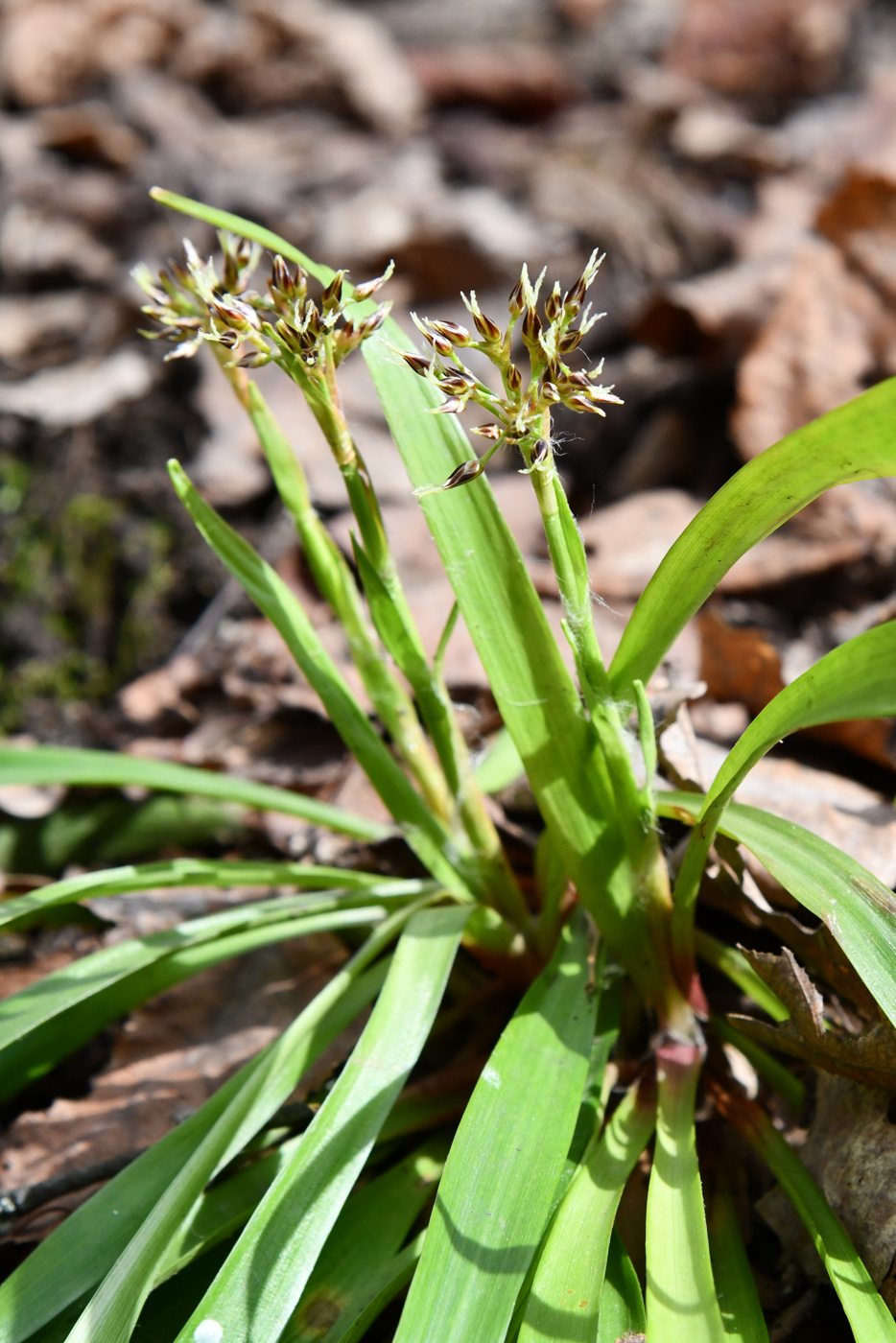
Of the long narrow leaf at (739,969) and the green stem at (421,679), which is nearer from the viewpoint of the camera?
the green stem at (421,679)

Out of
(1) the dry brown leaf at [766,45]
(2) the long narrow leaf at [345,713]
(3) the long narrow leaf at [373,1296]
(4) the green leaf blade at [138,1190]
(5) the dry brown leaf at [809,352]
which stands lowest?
(3) the long narrow leaf at [373,1296]

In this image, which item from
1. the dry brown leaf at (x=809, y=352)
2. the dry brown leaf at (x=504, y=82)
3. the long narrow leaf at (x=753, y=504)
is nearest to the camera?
the long narrow leaf at (x=753, y=504)

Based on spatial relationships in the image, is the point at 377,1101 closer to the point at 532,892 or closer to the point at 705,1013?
the point at 705,1013

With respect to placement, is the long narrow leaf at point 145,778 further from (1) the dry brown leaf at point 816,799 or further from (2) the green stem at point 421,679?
(1) the dry brown leaf at point 816,799

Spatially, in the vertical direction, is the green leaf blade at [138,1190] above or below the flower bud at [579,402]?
below

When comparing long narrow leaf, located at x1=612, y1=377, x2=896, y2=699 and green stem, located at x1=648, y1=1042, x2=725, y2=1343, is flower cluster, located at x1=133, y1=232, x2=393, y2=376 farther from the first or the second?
green stem, located at x1=648, y1=1042, x2=725, y2=1343

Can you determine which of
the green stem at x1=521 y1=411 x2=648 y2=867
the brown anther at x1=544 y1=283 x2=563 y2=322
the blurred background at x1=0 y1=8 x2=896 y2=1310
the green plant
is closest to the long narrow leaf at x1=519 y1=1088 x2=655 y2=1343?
the green plant

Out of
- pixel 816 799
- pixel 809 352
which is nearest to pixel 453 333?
pixel 816 799

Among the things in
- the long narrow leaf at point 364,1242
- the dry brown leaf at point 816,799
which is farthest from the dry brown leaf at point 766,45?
the long narrow leaf at point 364,1242

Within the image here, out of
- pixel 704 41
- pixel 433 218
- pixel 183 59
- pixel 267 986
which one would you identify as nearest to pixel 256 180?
pixel 433 218
